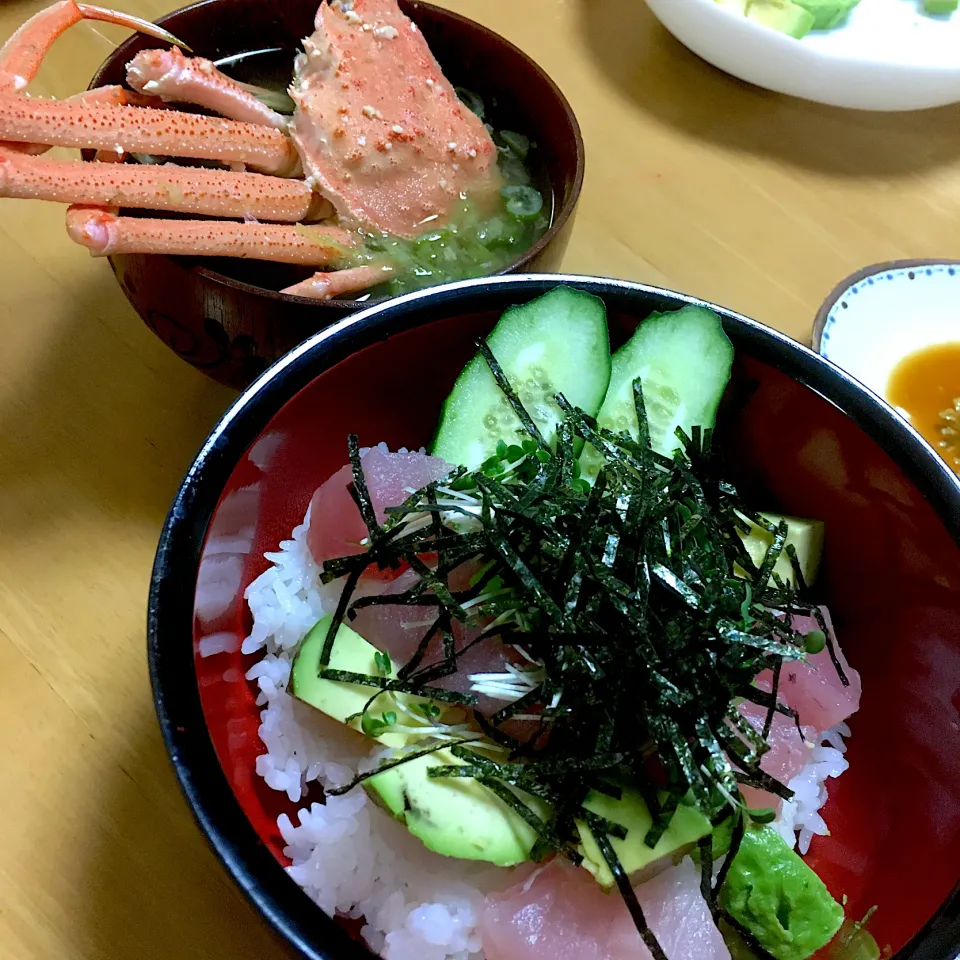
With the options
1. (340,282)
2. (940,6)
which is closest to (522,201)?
(340,282)

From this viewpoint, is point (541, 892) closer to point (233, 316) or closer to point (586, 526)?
point (586, 526)

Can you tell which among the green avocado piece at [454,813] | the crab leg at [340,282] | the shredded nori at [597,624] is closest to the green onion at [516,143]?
the crab leg at [340,282]

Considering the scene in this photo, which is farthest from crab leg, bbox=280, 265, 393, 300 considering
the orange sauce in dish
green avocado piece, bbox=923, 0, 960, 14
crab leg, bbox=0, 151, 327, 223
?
green avocado piece, bbox=923, 0, 960, 14

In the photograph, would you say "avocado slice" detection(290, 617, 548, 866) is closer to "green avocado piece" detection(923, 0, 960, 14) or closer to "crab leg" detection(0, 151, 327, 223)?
"crab leg" detection(0, 151, 327, 223)

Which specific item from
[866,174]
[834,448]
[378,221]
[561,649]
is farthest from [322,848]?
[866,174]

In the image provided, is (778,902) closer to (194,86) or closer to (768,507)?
(768,507)

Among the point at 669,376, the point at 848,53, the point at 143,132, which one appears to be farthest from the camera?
the point at 848,53
